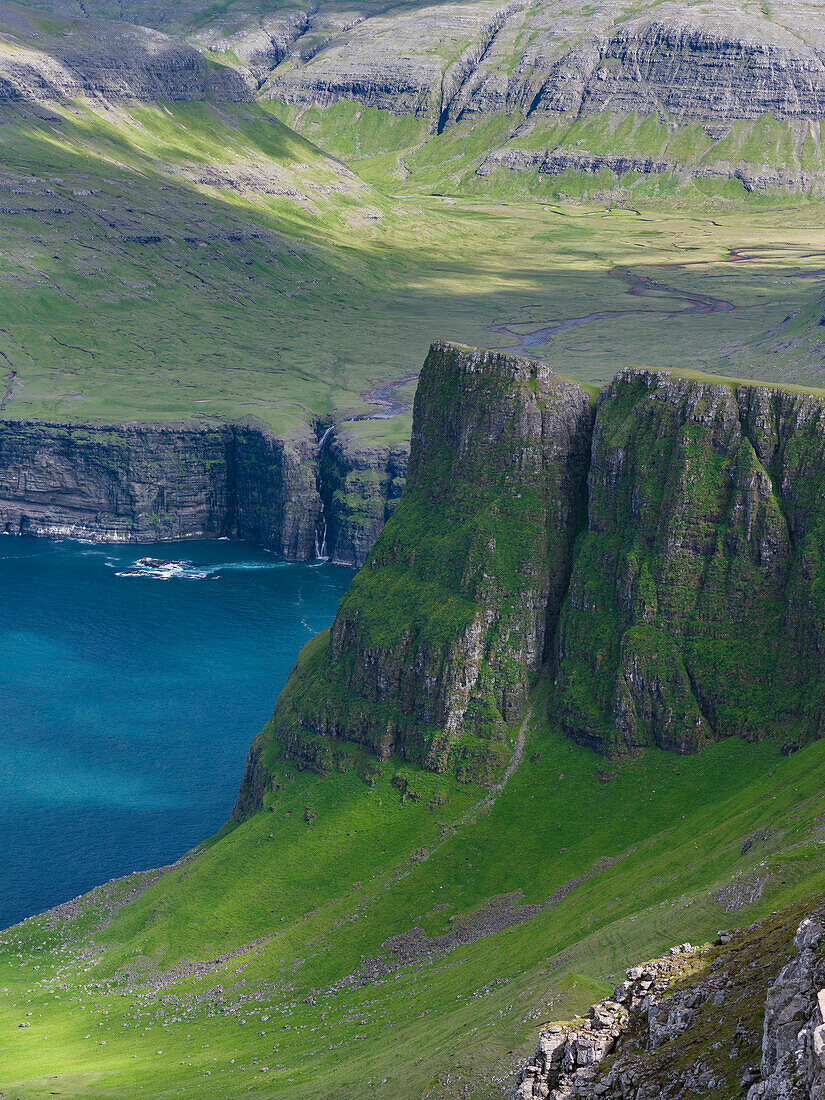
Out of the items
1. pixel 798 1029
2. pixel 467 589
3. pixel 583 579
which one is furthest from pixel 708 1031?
pixel 467 589

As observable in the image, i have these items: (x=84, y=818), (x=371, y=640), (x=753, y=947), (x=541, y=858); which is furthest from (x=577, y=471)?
(x=753, y=947)

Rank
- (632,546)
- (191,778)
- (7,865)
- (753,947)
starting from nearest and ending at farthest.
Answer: (753,947) < (632,546) < (7,865) < (191,778)

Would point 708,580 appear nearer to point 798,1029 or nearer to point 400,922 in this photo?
point 400,922

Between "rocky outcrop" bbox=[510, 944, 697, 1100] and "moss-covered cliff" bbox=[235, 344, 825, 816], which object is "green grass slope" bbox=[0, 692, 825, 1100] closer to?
"moss-covered cliff" bbox=[235, 344, 825, 816]

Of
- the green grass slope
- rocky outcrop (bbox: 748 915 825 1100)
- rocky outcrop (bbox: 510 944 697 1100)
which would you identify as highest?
rocky outcrop (bbox: 748 915 825 1100)

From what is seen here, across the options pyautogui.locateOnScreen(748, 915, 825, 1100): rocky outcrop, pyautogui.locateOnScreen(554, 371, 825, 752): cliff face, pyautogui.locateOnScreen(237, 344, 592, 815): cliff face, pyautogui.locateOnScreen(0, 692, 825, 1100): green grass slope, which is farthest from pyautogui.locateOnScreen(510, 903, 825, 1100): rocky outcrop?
pyautogui.locateOnScreen(237, 344, 592, 815): cliff face

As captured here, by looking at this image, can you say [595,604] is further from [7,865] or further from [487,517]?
[7,865]
